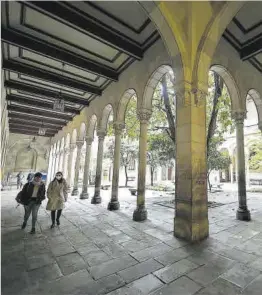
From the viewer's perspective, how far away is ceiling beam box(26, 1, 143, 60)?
4617mm

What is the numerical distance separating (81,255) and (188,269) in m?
1.75

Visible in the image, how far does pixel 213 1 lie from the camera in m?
4.32

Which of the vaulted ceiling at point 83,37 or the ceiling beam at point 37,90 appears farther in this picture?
the ceiling beam at point 37,90

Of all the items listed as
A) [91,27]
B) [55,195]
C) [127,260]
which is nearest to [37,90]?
[91,27]

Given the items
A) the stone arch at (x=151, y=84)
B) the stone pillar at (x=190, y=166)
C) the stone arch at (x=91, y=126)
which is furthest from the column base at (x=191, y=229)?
the stone arch at (x=91, y=126)

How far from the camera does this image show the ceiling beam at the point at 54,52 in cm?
547

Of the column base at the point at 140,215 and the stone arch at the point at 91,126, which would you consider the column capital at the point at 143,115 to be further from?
the stone arch at the point at 91,126

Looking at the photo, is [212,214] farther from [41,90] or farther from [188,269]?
[41,90]

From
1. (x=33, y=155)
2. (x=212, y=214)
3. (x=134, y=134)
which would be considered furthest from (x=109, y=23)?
(x=33, y=155)

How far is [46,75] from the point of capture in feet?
26.3

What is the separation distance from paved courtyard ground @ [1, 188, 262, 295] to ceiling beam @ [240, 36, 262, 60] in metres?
5.36

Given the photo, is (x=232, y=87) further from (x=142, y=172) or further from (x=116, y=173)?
(x=116, y=173)

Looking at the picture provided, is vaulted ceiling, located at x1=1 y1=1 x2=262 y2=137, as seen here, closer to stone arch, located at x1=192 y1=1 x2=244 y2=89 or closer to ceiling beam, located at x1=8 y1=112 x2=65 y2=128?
stone arch, located at x1=192 y1=1 x2=244 y2=89

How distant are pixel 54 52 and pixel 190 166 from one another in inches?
224
